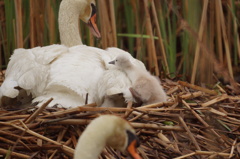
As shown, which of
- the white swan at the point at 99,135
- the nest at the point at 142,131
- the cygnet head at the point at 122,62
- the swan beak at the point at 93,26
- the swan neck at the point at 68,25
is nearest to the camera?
the white swan at the point at 99,135

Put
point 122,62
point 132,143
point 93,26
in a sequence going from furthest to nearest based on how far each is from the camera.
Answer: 1. point 93,26
2. point 122,62
3. point 132,143

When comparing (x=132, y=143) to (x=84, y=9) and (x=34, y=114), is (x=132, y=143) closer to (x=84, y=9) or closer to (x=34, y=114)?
(x=34, y=114)

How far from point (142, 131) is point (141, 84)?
34 cm

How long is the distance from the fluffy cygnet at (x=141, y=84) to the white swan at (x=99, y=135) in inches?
35.3

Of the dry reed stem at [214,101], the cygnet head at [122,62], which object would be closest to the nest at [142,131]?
the dry reed stem at [214,101]

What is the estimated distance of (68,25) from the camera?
12.2 feet

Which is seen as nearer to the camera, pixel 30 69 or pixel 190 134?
pixel 190 134

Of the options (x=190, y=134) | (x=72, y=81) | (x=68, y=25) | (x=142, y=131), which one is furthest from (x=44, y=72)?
(x=68, y=25)

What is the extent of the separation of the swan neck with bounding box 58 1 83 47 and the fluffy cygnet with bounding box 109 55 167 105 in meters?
0.83

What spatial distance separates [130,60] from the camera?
10.2 ft

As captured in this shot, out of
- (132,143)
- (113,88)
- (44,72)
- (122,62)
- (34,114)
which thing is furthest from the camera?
(122,62)

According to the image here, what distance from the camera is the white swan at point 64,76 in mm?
2672

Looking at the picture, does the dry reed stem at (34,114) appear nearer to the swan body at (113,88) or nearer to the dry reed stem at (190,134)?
the swan body at (113,88)

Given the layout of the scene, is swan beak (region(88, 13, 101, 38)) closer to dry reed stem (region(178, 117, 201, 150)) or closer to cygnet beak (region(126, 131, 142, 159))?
dry reed stem (region(178, 117, 201, 150))
